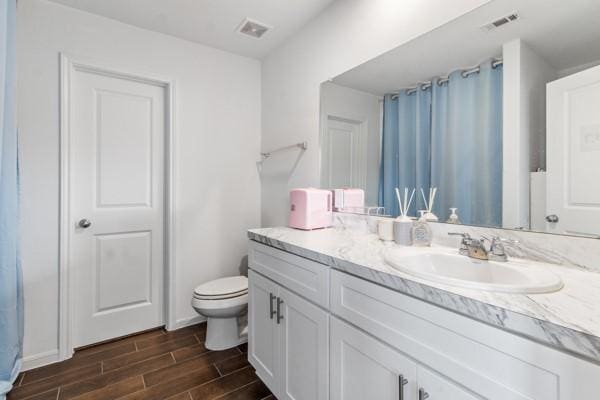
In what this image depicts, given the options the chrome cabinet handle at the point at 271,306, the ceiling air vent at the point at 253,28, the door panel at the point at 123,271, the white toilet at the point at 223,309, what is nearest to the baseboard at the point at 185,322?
the door panel at the point at 123,271

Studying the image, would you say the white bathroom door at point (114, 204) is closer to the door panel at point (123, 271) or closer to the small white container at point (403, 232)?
the door panel at point (123, 271)

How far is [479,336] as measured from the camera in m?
0.65

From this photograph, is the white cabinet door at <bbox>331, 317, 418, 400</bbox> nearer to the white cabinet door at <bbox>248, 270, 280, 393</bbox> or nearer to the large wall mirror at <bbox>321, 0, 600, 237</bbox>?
the white cabinet door at <bbox>248, 270, 280, 393</bbox>

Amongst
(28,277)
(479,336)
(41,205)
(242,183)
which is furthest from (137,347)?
(479,336)

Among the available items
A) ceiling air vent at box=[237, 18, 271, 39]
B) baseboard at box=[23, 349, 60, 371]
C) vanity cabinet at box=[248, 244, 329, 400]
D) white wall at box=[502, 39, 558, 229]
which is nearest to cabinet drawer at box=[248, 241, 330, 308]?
vanity cabinet at box=[248, 244, 329, 400]

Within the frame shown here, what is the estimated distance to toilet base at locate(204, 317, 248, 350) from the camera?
1991 mm

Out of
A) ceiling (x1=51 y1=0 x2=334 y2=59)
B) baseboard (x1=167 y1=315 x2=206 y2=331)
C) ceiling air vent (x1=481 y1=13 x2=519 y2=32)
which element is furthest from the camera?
baseboard (x1=167 y1=315 x2=206 y2=331)

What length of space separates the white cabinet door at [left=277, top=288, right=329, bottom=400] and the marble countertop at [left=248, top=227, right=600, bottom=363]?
0.85ft

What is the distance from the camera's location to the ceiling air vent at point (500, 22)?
3.51 feet

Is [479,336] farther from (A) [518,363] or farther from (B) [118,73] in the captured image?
(B) [118,73]

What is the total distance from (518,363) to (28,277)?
2.46 metres

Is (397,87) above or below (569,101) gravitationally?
above

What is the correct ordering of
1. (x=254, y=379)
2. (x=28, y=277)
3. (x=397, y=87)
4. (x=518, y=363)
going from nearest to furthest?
(x=518, y=363), (x=397, y=87), (x=254, y=379), (x=28, y=277)

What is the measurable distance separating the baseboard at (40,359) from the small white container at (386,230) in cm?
218
